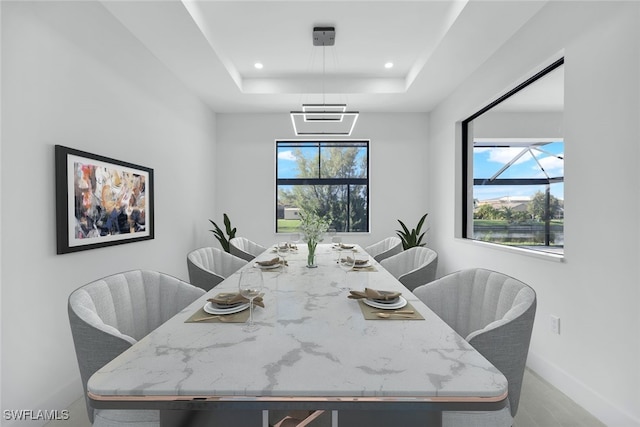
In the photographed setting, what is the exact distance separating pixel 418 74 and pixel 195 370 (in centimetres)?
393

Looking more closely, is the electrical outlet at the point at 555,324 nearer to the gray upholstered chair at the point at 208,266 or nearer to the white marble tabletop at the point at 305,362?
the white marble tabletop at the point at 305,362

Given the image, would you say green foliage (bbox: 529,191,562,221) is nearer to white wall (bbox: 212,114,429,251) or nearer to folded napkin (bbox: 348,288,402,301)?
folded napkin (bbox: 348,288,402,301)

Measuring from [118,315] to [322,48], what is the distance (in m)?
3.24

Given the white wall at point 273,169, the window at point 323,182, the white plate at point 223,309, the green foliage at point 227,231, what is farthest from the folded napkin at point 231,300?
the window at point 323,182

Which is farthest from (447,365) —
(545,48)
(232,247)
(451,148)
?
(451,148)

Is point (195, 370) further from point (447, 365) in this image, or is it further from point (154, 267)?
point (154, 267)

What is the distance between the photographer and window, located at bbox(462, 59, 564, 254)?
8.62 feet

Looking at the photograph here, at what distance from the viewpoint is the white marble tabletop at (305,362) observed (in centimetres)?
74

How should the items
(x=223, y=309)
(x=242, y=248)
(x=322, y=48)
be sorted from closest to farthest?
(x=223, y=309), (x=322, y=48), (x=242, y=248)

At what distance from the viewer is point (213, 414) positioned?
860mm

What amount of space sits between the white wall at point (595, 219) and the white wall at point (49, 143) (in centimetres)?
341

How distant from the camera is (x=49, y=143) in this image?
202cm

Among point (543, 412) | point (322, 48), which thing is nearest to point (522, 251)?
point (543, 412)

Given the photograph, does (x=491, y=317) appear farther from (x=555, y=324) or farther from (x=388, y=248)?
(x=388, y=248)
